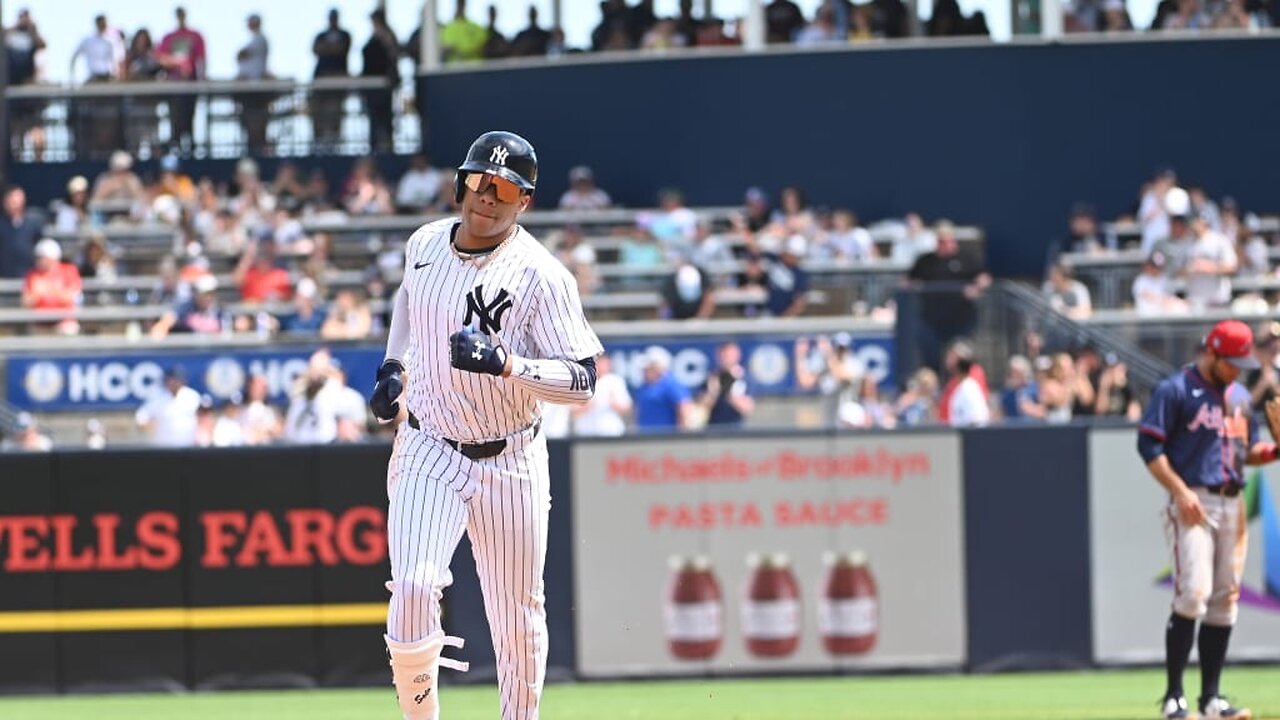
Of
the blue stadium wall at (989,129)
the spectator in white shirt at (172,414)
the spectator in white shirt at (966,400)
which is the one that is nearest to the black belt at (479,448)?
the spectator in white shirt at (966,400)

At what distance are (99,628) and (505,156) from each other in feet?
27.6

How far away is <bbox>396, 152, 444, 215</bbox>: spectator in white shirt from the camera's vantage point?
2550 cm

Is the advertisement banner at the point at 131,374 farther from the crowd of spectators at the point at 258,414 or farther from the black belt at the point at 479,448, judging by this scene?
the black belt at the point at 479,448

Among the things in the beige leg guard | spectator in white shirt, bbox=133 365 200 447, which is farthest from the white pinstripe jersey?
spectator in white shirt, bbox=133 365 200 447

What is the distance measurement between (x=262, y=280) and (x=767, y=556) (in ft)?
27.0

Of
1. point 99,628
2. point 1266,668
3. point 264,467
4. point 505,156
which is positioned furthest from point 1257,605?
point 505,156

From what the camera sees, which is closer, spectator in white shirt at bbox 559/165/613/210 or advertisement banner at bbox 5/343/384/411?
advertisement banner at bbox 5/343/384/411

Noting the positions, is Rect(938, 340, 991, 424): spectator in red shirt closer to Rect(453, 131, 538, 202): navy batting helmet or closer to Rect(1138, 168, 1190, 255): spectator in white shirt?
Rect(1138, 168, 1190, 255): spectator in white shirt

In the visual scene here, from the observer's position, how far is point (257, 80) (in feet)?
90.9

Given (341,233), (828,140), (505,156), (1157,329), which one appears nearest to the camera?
(505,156)

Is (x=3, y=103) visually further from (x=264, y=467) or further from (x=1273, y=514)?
(x=1273, y=514)

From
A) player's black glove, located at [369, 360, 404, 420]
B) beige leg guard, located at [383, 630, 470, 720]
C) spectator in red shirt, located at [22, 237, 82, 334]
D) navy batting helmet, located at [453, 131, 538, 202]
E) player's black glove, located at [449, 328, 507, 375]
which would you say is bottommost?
beige leg guard, located at [383, 630, 470, 720]

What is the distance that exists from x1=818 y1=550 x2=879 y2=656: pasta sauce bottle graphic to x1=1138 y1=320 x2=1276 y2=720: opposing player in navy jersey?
4.05m

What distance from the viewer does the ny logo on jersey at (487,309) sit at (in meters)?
8.42
